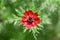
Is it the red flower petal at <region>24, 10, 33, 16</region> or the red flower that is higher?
the red flower petal at <region>24, 10, 33, 16</region>

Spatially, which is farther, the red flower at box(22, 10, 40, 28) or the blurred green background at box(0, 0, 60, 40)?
the blurred green background at box(0, 0, 60, 40)

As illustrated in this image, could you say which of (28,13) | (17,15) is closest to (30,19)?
(28,13)

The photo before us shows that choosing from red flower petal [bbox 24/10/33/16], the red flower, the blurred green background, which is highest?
the blurred green background

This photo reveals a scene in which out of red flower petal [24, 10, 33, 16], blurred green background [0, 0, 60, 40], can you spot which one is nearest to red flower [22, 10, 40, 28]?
red flower petal [24, 10, 33, 16]

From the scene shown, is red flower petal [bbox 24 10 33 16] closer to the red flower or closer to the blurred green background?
the red flower

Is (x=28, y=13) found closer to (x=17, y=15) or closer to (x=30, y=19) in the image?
(x=30, y=19)

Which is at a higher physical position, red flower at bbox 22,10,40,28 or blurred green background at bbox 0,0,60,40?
blurred green background at bbox 0,0,60,40

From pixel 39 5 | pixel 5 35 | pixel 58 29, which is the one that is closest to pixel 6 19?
pixel 5 35

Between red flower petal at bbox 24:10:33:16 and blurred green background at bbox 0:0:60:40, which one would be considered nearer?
red flower petal at bbox 24:10:33:16

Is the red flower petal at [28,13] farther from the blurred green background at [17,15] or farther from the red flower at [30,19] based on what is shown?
the blurred green background at [17,15]

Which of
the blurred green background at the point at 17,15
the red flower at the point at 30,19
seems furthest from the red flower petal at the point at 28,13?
the blurred green background at the point at 17,15
